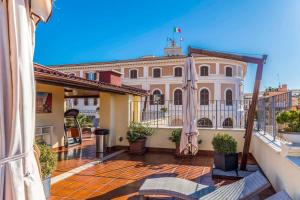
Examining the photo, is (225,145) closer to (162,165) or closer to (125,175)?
(162,165)

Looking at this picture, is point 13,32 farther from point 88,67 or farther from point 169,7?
point 88,67

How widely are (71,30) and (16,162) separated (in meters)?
13.1

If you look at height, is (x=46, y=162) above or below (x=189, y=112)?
below

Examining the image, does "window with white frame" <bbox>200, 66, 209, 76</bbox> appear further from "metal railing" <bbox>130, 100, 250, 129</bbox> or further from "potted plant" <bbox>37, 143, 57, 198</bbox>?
"potted plant" <bbox>37, 143, 57, 198</bbox>

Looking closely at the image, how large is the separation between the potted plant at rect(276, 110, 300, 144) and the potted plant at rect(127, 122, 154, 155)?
497 centimetres

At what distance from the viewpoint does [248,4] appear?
31.1ft

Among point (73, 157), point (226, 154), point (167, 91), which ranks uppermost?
point (167, 91)

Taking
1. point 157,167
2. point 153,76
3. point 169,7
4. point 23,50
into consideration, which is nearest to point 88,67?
point 153,76

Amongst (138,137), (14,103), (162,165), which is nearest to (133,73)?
(138,137)

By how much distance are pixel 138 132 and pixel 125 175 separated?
2589mm

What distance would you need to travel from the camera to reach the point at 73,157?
7281mm

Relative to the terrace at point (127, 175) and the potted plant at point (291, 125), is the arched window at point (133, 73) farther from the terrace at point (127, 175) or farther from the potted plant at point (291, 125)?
the potted plant at point (291, 125)

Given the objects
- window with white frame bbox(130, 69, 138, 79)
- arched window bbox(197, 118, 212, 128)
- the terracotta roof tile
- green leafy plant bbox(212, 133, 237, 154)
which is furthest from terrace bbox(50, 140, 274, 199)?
window with white frame bbox(130, 69, 138, 79)

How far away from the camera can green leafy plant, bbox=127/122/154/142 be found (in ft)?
25.6
